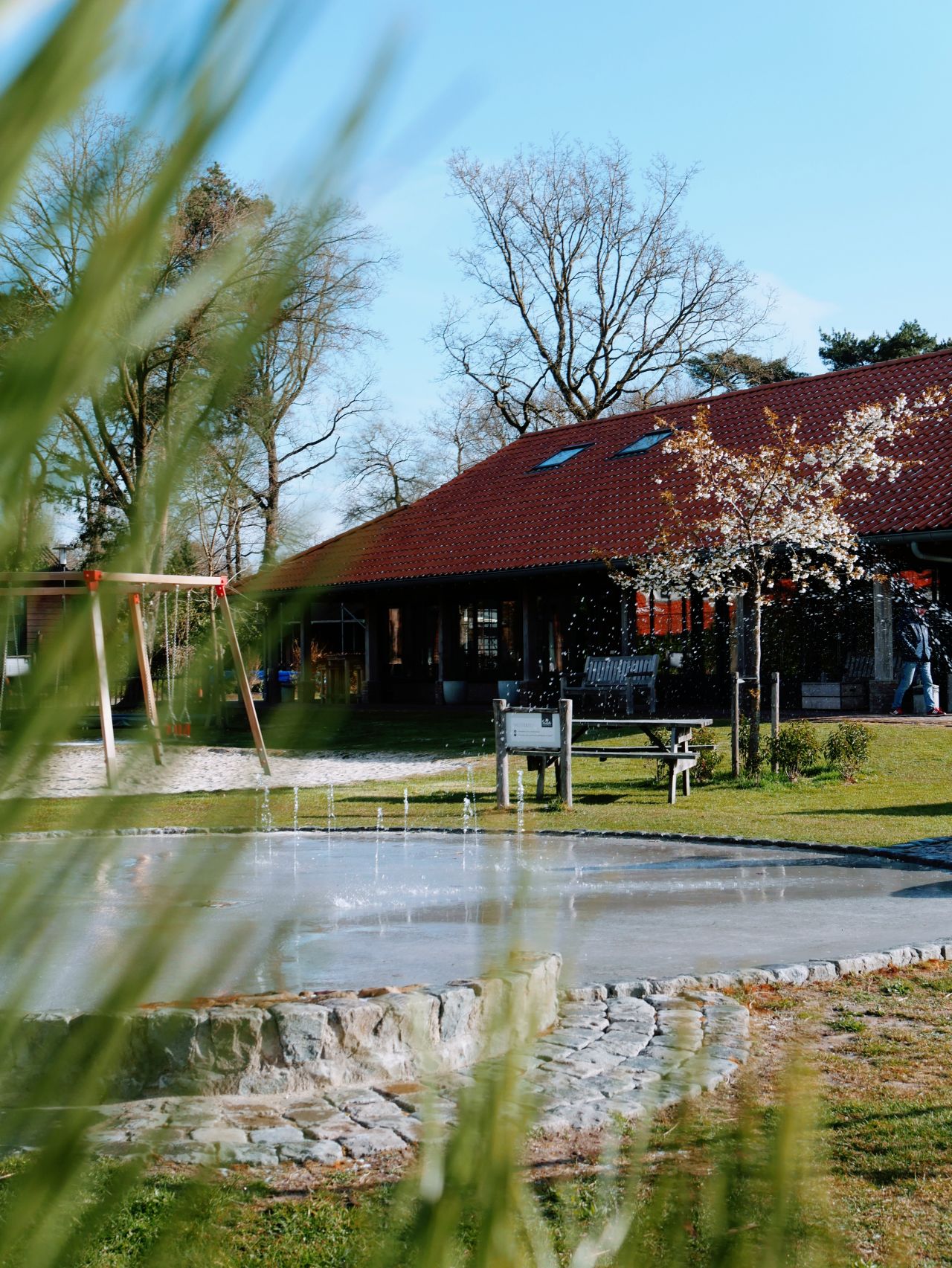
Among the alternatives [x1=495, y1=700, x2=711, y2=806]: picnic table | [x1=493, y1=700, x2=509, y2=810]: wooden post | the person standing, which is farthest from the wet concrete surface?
the person standing

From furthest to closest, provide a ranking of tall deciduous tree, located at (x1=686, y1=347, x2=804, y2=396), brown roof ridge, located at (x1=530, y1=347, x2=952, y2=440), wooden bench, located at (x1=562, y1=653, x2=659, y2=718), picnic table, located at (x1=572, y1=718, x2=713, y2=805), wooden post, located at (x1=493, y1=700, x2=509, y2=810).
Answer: tall deciduous tree, located at (x1=686, y1=347, x2=804, y2=396) < brown roof ridge, located at (x1=530, y1=347, x2=952, y2=440) < wooden bench, located at (x1=562, y1=653, x2=659, y2=718) < picnic table, located at (x1=572, y1=718, x2=713, y2=805) < wooden post, located at (x1=493, y1=700, x2=509, y2=810)

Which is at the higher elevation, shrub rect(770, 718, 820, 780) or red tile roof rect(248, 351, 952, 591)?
red tile roof rect(248, 351, 952, 591)

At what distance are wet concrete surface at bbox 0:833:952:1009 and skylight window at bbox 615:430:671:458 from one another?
18667mm

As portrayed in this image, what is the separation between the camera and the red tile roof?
23531mm

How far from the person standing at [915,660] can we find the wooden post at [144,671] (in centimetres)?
2034

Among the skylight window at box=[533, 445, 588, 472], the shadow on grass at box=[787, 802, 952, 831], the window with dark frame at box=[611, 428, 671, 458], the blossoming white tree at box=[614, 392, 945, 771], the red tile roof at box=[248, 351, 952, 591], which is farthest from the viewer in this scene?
the skylight window at box=[533, 445, 588, 472]

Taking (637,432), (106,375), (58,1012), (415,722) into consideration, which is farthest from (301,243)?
(637,432)

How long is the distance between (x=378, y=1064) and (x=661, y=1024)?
117 centimetres

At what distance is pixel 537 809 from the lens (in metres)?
14.0

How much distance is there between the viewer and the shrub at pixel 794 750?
1639cm

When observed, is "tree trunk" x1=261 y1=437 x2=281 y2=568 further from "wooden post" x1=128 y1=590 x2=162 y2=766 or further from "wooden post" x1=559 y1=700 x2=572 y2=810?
"wooden post" x1=559 y1=700 x2=572 y2=810

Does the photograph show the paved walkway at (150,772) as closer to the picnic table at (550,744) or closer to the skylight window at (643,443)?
the picnic table at (550,744)

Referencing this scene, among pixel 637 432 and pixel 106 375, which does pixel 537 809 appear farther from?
pixel 637 432

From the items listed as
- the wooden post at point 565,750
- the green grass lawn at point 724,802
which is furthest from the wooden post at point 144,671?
the wooden post at point 565,750
